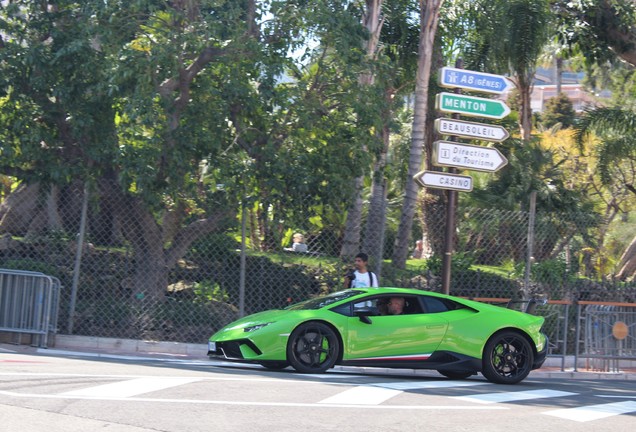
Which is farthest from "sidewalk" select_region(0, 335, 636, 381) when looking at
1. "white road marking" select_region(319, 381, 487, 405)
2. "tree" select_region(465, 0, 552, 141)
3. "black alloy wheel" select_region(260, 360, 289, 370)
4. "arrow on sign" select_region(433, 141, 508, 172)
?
"tree" select_region(465, 0, 552, 141)

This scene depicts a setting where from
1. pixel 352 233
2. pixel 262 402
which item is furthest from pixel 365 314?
pixel 352 233

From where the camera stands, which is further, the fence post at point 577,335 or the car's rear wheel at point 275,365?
the fence post at point 577,335

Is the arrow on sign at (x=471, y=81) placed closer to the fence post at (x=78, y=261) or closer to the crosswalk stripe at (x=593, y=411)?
the fence post at (x=78, y=261)

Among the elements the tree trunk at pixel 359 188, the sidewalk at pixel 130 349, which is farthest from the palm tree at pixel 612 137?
the sidewalk at pixel 130 349

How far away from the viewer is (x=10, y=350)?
1303 centimetres

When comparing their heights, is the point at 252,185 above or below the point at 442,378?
above

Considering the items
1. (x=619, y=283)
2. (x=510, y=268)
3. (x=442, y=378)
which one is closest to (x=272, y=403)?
(x=442, y=378)

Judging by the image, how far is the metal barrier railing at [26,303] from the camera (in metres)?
13.8

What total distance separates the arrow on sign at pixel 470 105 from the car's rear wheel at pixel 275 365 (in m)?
5.16

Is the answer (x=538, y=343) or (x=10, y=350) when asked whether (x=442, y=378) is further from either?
(x=10, y=350)

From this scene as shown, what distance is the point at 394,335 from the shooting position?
39.3ft

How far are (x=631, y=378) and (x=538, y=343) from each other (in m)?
4.35

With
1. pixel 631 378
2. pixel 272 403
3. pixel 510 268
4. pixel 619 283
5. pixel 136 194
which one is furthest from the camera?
pixel 619 283

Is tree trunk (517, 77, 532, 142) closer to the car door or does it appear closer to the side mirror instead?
the car door
